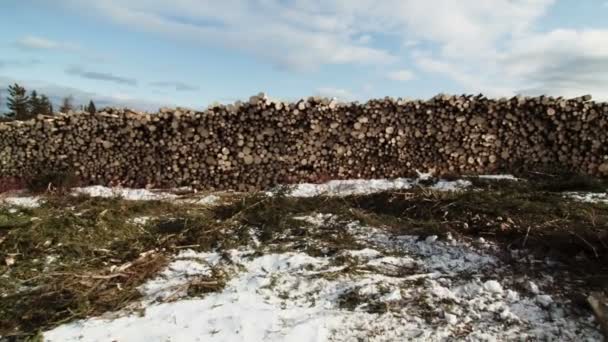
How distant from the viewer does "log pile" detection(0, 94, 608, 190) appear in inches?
365

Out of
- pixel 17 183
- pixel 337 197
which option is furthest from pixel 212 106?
pixel 17 183

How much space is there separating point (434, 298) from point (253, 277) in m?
1.67

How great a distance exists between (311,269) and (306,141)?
511cm

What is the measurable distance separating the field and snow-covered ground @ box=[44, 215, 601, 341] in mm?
14

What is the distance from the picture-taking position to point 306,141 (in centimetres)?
937

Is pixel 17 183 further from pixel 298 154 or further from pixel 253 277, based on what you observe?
pixel 253 277

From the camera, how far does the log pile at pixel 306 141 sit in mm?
9266

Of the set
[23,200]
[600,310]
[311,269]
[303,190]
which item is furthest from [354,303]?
[23,200]

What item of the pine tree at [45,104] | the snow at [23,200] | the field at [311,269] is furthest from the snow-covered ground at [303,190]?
the pine tree at [45,104]

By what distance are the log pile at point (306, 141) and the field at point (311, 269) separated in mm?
2495

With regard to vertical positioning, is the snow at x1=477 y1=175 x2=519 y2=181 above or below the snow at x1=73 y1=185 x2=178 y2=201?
above

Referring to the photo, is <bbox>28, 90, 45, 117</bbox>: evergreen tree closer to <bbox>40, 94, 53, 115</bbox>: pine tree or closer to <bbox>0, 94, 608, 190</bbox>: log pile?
<bbox>40, 94, 53, 115</bbox>: pine tree

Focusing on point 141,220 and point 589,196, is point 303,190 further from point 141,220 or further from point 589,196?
point 589,196

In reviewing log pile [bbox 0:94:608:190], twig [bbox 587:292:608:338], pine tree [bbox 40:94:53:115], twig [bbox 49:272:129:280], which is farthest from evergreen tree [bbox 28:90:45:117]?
twig [bbox 587:292:608:338]
